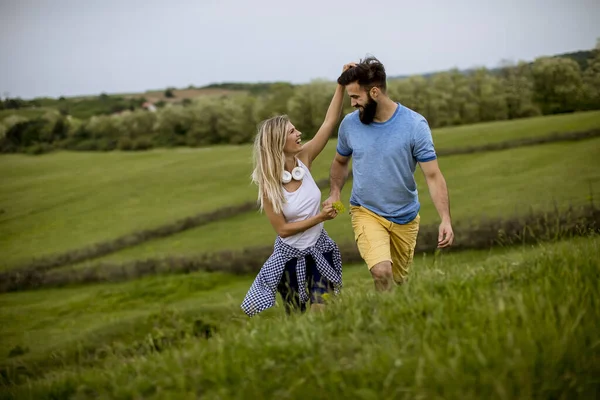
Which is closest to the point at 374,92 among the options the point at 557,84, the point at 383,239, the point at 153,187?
the point at 383,239

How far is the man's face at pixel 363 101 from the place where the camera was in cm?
695

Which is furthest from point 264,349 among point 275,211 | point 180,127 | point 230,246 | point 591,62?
point 180,127

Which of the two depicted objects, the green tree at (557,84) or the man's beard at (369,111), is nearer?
the man's beard at (369,111)

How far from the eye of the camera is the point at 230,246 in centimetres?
2606

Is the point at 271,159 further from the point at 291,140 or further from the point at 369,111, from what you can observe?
the point at 369,111

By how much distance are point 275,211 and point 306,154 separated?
3.22ft

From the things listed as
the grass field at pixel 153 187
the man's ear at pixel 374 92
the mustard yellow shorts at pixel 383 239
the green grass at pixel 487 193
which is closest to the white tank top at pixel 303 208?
the mustard yellow shorts at pixel 383 239

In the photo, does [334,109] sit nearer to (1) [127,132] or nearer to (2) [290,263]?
(2) [290,263]

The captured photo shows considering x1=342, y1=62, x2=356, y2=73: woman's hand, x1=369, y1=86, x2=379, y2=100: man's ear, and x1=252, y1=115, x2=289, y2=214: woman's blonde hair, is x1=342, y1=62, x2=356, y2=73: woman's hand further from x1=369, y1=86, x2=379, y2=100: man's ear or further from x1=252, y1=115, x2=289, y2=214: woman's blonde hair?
x1=252, y1=115, x2=289, y2=214: woman's blonde hair

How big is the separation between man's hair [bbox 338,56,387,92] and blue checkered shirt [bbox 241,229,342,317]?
2.01 meters

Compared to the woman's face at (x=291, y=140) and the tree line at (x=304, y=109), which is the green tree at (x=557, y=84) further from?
the woman's face at (x=291, y=140)

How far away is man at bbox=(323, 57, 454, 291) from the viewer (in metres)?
6.88

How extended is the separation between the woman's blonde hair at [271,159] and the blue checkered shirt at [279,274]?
0.63 m

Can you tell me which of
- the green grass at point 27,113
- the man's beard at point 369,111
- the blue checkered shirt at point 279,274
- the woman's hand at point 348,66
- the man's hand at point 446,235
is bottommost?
the blue checkered shirt at point 279,274
